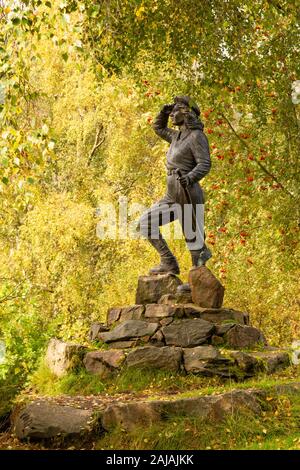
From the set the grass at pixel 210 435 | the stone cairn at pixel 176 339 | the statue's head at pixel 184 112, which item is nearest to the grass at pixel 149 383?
the stone cairn at pixel 176 339

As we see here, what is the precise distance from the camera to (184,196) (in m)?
9.55

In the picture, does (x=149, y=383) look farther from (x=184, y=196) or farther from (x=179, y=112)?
(x=179, y=112)

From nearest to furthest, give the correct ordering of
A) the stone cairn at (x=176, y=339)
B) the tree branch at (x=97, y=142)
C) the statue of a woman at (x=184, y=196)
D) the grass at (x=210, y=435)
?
the grass at (x=210, y=435)
the stone cairn at (x=176, y=339)
the statue of a woman at (x=184, y=196)
the tree branch at (x=97, y=142)

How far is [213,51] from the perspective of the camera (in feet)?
29.0

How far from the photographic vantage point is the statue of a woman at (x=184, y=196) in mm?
9516

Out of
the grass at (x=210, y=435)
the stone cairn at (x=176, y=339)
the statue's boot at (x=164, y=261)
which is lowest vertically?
the grass at (x=210, y=435)

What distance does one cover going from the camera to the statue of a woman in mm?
9516

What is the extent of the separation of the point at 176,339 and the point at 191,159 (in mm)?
2594

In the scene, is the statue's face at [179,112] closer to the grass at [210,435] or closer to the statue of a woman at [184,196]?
the statue of a woman at [184,196]

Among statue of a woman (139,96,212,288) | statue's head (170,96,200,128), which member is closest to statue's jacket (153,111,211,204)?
statue of a woman (139,96,212,288)

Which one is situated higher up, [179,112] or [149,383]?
[179,112]

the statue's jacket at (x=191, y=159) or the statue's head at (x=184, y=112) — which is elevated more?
the statue's head at (x=184, y=112)

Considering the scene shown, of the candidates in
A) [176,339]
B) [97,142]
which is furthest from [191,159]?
[97,142]

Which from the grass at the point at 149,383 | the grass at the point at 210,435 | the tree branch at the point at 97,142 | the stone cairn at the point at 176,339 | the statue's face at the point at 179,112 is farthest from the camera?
the tree branch at the point at 97,142
